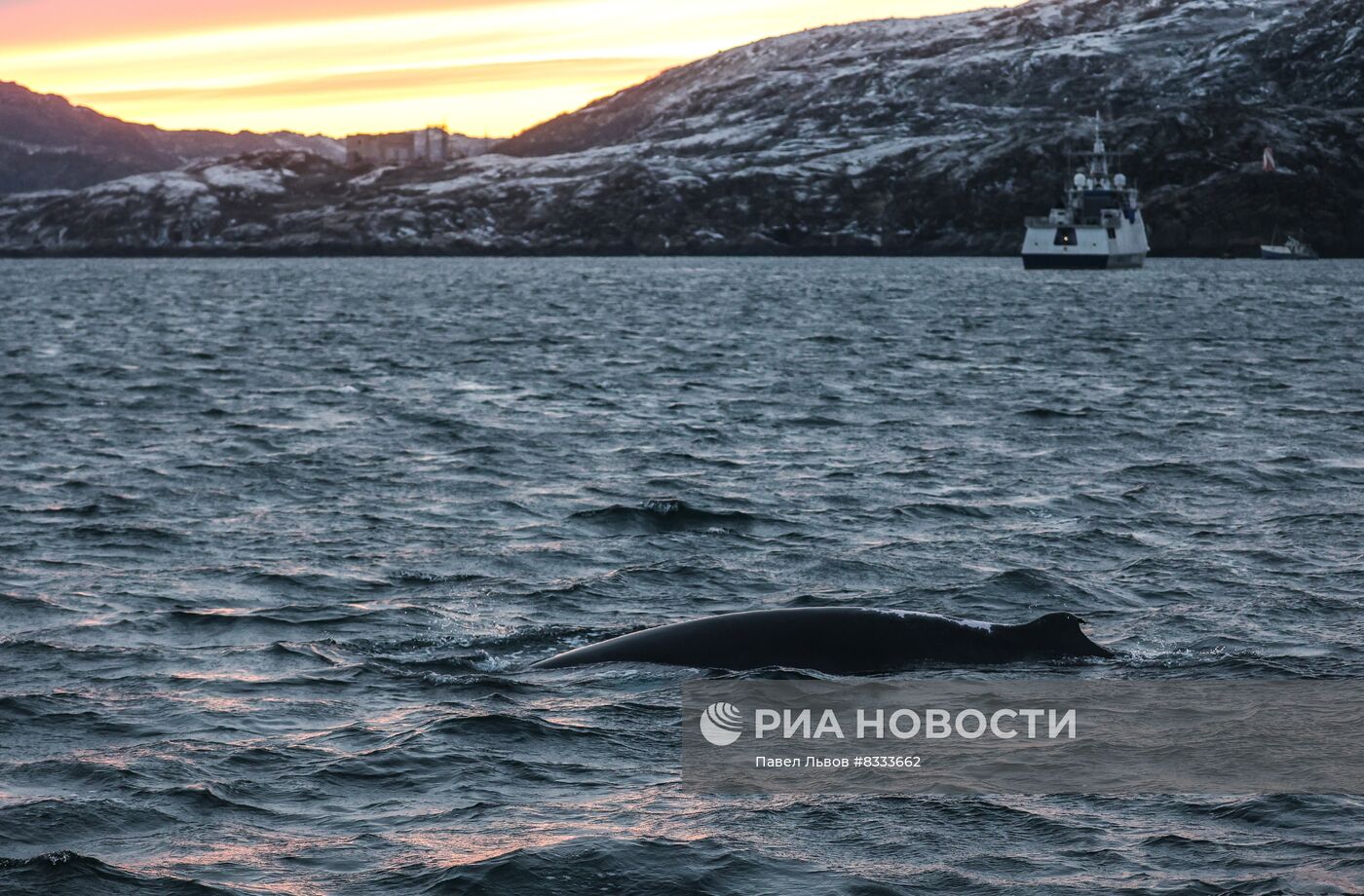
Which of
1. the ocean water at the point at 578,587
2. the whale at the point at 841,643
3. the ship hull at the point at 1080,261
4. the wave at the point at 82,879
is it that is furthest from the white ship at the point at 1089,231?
the wave at the point at 82,879

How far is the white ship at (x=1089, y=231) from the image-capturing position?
162625mm

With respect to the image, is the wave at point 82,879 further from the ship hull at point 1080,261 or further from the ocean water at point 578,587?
the ship hull at point 1080,261

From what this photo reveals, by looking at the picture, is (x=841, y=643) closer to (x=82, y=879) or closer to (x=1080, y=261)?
(x=82, y=879)

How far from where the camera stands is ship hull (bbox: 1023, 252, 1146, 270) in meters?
162

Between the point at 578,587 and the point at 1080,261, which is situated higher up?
the point at 1080,261

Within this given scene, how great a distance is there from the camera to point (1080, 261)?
537 feet

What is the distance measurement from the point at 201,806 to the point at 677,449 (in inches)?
835

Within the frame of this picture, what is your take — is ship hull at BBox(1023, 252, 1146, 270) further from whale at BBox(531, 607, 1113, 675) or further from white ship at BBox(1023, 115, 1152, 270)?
whale at BBox(531, 607, 1113, 675)

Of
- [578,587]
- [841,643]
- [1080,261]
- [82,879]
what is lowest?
[82,879]

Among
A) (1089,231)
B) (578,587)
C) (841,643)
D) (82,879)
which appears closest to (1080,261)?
(1089,231)

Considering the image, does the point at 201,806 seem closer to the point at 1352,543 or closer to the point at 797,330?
the point at 1352,543

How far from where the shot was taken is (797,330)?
73.6 m

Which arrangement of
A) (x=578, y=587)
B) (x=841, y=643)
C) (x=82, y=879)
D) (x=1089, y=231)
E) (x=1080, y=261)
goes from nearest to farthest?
1. (x=82, y=879)
2. (x=841, y=643)
3. (x=578, y=587)
4. (x=1089, y=231)
5. (x=1080, y=261)

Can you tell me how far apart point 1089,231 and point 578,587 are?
152m
